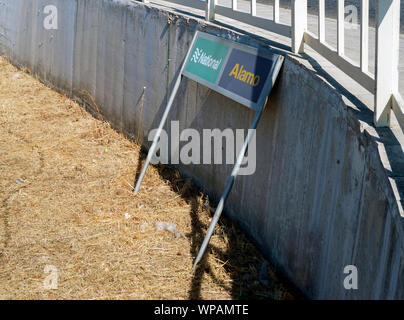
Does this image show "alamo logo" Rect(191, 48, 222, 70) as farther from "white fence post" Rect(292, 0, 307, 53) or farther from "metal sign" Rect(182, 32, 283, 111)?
"white fence post" Rect(292, 0, 307, 53)

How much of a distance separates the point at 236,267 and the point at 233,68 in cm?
178

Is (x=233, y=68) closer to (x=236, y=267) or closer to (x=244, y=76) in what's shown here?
(x=244, y=76)

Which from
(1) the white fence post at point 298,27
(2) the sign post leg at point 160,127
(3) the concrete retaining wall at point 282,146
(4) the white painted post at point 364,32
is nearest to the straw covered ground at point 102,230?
(2) the sign post leg at point 160,127

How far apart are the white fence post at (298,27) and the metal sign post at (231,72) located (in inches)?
10.8

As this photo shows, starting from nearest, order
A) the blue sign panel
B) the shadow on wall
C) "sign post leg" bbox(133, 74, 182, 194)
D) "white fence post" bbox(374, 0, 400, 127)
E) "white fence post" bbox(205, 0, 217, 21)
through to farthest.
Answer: "white fence post" bbox(374, 0, 400, 127)
the shadow on wall
the blue sign panel
"sign post leg" bbox(133, 74, 182, 194)
"white fence post" bbox(205, 0, 217, 21)

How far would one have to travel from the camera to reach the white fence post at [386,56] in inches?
150

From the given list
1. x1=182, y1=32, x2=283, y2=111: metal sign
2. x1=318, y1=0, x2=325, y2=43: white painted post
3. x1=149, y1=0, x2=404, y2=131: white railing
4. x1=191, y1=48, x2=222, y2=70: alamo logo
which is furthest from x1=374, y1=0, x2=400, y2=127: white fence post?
x1=191, y1=48, x2=222, y2=70: alamo logo

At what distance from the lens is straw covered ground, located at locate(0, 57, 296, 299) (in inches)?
207

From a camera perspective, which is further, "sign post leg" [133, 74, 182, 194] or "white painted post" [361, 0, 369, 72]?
"sign post leg" [133, 74, 182, 194]

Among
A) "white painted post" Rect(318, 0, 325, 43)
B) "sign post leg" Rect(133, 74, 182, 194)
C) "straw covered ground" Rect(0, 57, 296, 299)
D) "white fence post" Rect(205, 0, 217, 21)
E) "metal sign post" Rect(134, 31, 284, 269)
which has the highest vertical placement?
"white painted post" Rect(318, 0, 325, 43)

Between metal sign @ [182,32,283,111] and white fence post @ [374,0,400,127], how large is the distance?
152 cm

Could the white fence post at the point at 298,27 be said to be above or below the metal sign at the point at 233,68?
above

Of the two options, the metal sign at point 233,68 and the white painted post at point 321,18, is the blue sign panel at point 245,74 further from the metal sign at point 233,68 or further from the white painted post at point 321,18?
the white painted post at point 321,18

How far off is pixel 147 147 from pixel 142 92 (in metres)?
0.69
